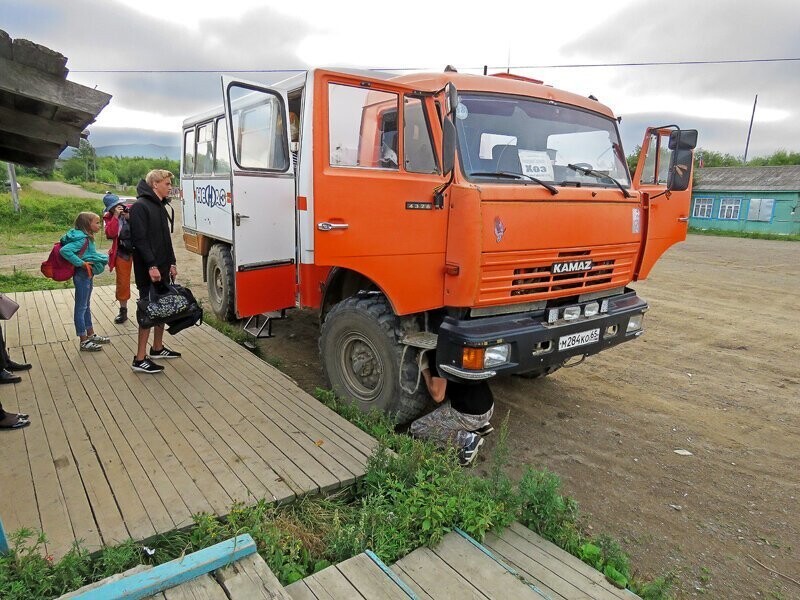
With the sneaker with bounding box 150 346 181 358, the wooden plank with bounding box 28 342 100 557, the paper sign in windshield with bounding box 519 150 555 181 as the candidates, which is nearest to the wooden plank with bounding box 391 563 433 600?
the wooden plank with bounding box 28 342 100 557

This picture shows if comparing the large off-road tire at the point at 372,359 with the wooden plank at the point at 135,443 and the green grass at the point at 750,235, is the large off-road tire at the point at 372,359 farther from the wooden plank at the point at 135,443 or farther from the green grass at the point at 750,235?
the green grass at the point at 750,235

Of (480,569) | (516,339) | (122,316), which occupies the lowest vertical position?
(480,569)

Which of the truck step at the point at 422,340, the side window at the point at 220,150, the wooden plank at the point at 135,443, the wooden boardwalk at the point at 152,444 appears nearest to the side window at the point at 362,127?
the truck step at the point at 422,340

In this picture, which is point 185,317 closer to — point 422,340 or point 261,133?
point 261,133

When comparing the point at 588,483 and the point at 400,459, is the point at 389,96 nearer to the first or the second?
the point at 400,459

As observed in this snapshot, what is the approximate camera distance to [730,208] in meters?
29.3

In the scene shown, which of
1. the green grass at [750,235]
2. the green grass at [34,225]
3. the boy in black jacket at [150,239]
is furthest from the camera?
the green grass at [750,235]

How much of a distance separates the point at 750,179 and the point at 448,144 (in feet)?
112

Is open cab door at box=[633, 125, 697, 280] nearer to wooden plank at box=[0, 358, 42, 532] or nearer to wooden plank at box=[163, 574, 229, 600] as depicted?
wooden plank at box=[163, 574, 229, 600]

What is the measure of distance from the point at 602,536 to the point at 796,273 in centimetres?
1391

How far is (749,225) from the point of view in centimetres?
2823

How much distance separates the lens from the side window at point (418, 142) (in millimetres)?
3584

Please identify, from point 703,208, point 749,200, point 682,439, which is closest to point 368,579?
point 682,439

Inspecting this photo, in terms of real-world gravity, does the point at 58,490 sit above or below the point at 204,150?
below
